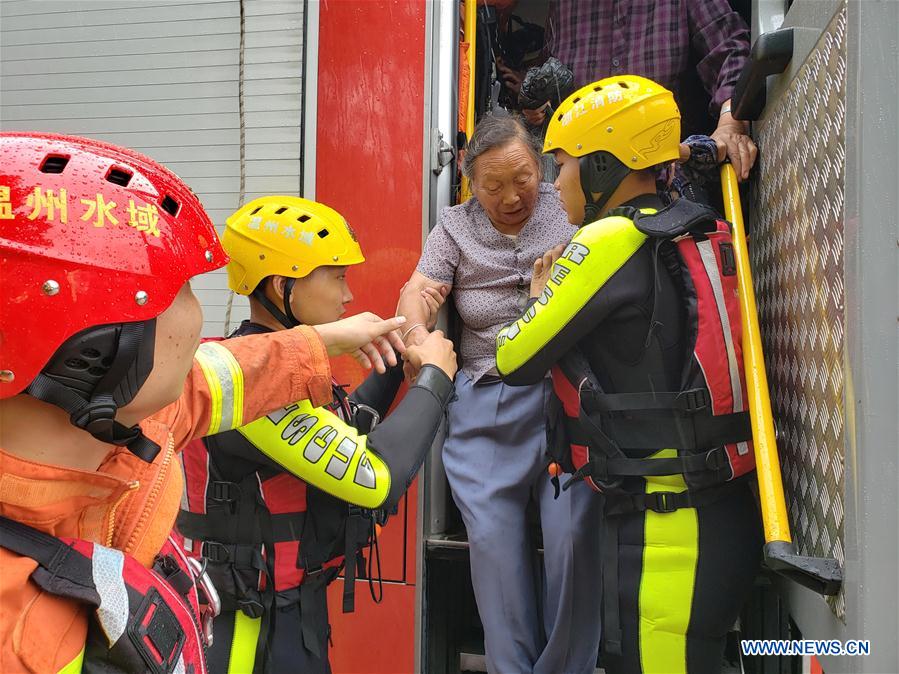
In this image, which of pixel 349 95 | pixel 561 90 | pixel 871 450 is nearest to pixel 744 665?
pixel 871 450

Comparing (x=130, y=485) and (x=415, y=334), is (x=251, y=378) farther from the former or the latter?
(x=415, y=334)

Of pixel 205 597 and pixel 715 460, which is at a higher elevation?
pixel 715 460

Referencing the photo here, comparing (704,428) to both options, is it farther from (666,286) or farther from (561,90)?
(561,90)

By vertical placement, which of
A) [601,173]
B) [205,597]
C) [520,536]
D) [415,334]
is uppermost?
[601,173]

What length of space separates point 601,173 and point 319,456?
107 cm

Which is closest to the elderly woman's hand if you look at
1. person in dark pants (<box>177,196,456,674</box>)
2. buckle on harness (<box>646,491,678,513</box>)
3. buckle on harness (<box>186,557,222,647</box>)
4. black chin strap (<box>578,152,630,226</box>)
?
black chin strap (<box>578,152,630,226</box>)

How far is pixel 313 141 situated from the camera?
291cm

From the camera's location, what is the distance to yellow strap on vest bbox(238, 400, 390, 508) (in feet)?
6.22

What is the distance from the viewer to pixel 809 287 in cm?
166

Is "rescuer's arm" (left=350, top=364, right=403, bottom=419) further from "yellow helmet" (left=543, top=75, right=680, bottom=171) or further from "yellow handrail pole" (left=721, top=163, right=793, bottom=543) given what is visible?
"yellow handrail pole" (left=721, top=163, right=793, bottom=543)

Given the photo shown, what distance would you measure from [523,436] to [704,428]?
812mm

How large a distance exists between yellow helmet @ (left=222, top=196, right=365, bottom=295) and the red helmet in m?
1.05

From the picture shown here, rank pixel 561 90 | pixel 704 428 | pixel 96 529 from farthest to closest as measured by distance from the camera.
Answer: pixel 561 90
pixel 704 428
pixel 96 529

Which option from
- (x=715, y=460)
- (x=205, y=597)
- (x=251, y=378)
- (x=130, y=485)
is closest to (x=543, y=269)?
(x=715, y=460)
